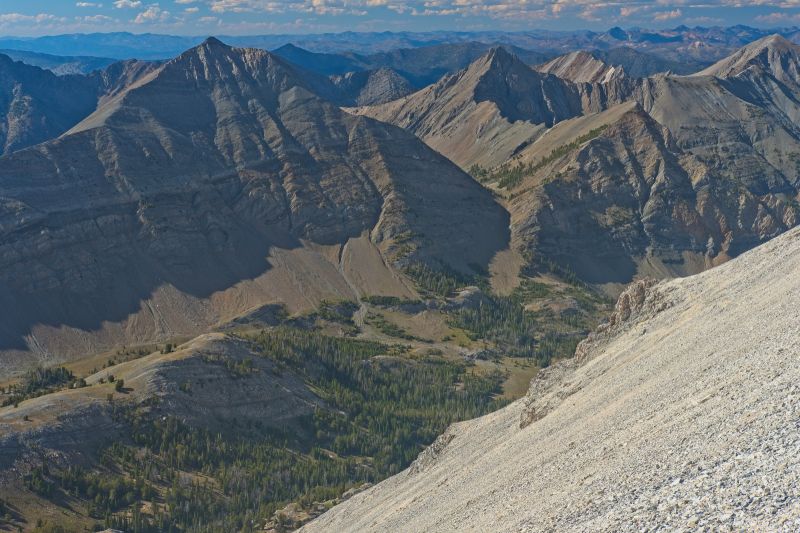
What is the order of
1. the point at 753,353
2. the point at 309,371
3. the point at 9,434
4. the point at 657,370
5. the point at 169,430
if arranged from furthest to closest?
1. the point at 309,371
2. the point at 169,430
3. the point at 9,434
4. the point at 657,370
5. the point at 753,353

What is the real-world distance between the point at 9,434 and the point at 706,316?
103m

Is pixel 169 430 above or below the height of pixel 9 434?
below

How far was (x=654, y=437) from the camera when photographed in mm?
49219

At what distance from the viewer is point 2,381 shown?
17750 centimetres

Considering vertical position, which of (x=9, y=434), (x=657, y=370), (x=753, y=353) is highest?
(x=753, y=353)

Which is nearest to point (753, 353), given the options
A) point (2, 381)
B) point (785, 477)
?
point (785, 477)

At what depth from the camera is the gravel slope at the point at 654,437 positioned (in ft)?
120

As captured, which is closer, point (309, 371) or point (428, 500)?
point (428, 500)

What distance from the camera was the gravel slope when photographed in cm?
3653

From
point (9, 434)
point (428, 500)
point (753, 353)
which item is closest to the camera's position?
point (753, 353)

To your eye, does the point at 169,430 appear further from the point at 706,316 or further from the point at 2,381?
the point at 706,316

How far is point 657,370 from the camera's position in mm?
66938

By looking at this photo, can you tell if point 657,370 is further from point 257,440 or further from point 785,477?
point 257,440

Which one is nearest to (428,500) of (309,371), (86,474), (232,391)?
(86,474)
